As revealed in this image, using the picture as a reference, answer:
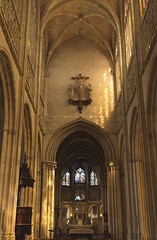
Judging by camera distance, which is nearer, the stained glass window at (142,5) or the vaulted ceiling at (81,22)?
the stained glass window at (142,5)

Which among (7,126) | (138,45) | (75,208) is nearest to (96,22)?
(138,45)

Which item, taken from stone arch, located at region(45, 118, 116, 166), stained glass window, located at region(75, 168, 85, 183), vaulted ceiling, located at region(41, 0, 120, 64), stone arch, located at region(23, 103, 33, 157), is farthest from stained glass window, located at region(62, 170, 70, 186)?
stone arch, located at region(23, 103, 33, 157)

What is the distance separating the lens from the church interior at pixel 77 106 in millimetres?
12148

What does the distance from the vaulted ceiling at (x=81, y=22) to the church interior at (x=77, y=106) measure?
7 centimetres

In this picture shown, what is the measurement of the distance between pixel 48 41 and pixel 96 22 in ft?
13.4

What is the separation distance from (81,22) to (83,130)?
8451mm

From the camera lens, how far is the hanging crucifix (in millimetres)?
23453

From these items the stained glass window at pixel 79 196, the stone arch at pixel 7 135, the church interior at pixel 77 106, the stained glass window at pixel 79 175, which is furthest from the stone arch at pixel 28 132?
the stained glass window at pixel 79 175

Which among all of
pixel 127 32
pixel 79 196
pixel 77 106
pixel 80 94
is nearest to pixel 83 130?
pixel 77 106

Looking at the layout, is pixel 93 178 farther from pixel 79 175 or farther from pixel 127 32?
pixel 127 32

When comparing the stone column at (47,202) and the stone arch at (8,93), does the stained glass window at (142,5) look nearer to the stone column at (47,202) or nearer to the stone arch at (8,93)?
the stone arch at (8,93)

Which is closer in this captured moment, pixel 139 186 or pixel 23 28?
pixel 23 28

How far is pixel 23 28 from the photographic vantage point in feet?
47.9

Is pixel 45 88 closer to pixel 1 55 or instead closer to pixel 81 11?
pixel 81 11
